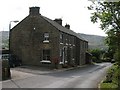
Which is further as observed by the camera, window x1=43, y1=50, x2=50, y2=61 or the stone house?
the stone house

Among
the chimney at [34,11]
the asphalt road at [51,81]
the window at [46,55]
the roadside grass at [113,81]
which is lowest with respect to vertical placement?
the asphalt road at [51,81]

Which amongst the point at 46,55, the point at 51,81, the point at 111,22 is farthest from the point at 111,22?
the point at 46,55

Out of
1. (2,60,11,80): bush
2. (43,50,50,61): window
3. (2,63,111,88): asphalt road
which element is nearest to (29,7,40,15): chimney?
(43,50,50,61): window

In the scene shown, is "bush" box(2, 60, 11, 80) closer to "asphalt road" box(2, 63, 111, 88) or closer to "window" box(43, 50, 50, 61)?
"asphalt road" box(2, 63, 111, 88)

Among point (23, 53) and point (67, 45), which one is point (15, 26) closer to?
point (23, 53)

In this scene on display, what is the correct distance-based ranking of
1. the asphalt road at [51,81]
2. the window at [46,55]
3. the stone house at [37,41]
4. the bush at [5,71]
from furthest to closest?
the stone house at [37,41], the window at [46,55], the bush at [5,71], the asphalt road at [51,81]

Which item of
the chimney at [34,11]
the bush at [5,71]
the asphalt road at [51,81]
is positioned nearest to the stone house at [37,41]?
the chimney at [34,11]

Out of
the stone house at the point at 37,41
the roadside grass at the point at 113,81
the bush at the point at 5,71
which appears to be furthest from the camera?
the stone house at the point at 37,41

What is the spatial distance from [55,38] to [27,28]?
5.13 m

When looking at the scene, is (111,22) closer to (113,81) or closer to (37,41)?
(113,81)

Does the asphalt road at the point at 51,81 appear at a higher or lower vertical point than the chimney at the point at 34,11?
lower

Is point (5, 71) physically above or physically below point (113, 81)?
above

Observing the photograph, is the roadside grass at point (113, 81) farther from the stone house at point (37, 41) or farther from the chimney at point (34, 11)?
the chimney at point (34, 11)

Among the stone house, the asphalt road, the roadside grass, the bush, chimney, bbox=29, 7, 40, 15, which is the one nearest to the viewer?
the roadside grass
